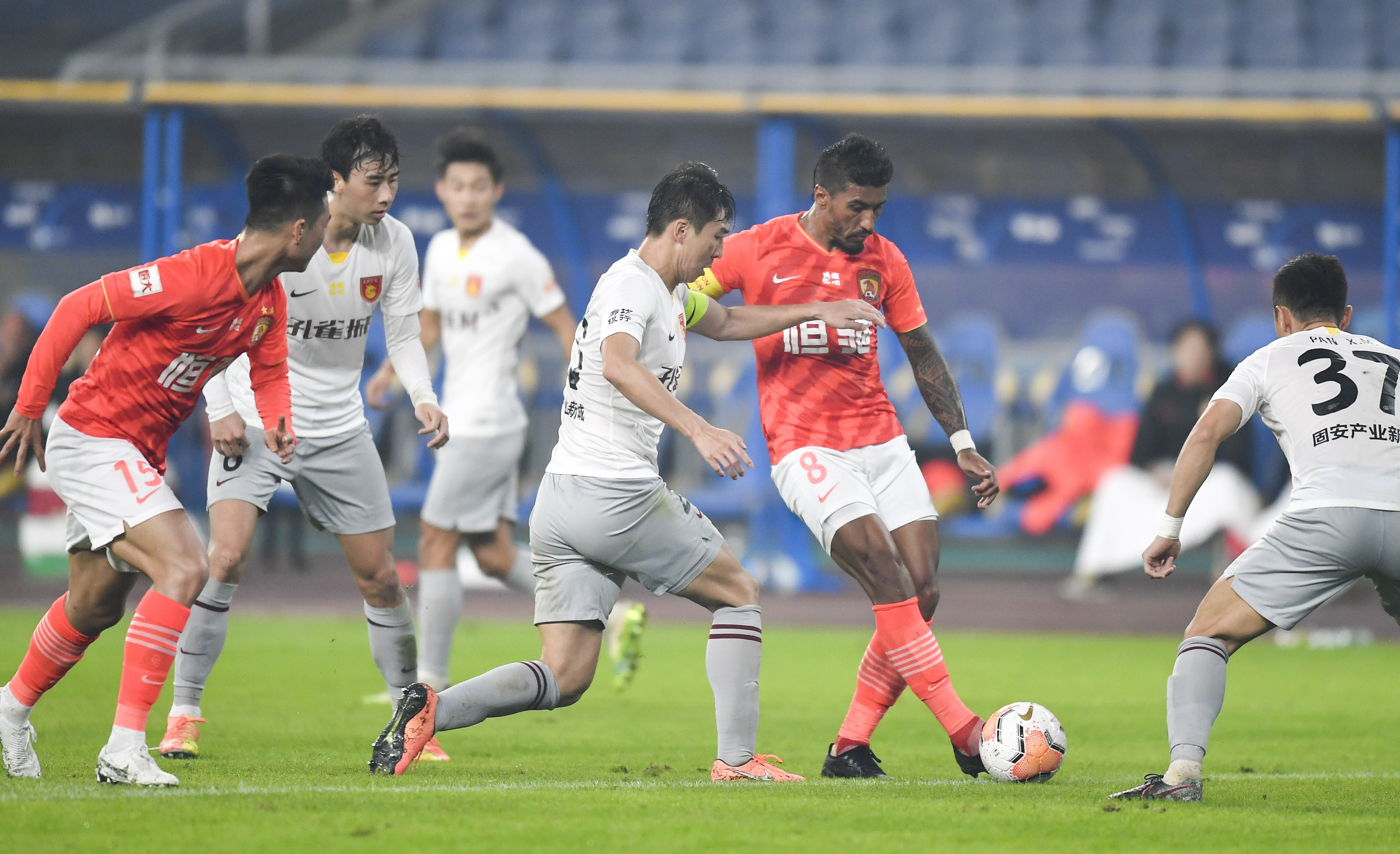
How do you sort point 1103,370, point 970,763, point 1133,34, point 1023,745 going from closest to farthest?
point 1023,745 → point 970,763 → point 1103,370 → point 1133,34

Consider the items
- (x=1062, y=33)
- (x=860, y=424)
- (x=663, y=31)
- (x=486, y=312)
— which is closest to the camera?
(x=860, y=424)

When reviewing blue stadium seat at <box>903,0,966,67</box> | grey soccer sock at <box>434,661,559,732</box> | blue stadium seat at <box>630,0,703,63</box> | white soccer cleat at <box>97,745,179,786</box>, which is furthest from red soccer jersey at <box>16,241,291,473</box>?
Result: blue stadium seat at <box>903,0,966,67</box>

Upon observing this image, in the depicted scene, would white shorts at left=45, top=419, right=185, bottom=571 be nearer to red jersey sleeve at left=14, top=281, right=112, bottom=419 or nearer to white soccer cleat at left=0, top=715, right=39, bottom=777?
red jersey sleeve at left=14, top=281, right=112, bottom=419

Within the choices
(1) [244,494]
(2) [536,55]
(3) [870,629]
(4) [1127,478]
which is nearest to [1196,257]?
(4) [1127,478]

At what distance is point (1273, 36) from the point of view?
18.4m

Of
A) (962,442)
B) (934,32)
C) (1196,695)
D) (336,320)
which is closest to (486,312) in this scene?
(336,320)

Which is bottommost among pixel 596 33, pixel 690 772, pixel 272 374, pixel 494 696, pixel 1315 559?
pixel 690 772

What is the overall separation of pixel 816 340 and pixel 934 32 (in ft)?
45.8

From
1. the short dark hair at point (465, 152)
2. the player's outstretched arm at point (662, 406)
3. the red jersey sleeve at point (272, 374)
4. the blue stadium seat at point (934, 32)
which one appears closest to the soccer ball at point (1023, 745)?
the player's outstretched arm at point (662, 406)

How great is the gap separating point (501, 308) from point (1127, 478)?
8118mm

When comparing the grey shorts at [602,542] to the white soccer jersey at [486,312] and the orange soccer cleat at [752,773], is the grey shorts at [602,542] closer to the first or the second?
the orange soccer cleat at [752,773]

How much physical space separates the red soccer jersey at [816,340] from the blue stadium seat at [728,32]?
13.4 m

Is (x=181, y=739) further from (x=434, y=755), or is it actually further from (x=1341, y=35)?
(x=1341, y=35)

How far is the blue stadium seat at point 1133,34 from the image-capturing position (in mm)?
18453
